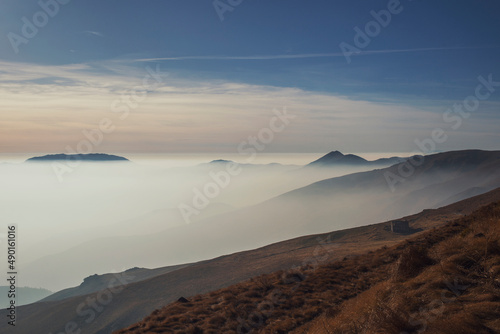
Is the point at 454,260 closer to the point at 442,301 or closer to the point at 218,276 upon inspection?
the point at 442,301

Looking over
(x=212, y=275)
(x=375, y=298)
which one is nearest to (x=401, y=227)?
(x=212, y=275)

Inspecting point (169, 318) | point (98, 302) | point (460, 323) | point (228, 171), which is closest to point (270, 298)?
point (169, 318)

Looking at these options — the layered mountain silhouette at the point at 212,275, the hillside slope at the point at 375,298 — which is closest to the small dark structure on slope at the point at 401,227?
the layered mountain silhouette at the point at 212,275

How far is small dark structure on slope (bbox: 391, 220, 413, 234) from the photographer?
5577 cm

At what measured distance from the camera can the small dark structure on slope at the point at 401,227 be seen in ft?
183

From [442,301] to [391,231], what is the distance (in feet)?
181

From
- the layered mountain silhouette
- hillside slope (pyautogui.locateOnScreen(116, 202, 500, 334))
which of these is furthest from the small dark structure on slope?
hillside slope (pyautogui.locateOnScreen(116, 202, 500, 334))

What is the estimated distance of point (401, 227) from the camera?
186 feet

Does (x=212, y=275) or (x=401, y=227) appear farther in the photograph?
(x=401, y=227)

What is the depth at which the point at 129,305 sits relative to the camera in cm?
5362

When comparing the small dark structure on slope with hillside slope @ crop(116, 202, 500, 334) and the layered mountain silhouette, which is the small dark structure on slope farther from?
hillside slope @ crop(116, 202, 500, 334)

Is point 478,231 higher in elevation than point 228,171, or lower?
lower

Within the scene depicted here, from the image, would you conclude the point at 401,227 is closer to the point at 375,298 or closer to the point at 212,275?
the point at 212,275

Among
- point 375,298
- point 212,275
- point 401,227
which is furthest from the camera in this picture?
point 401,227
